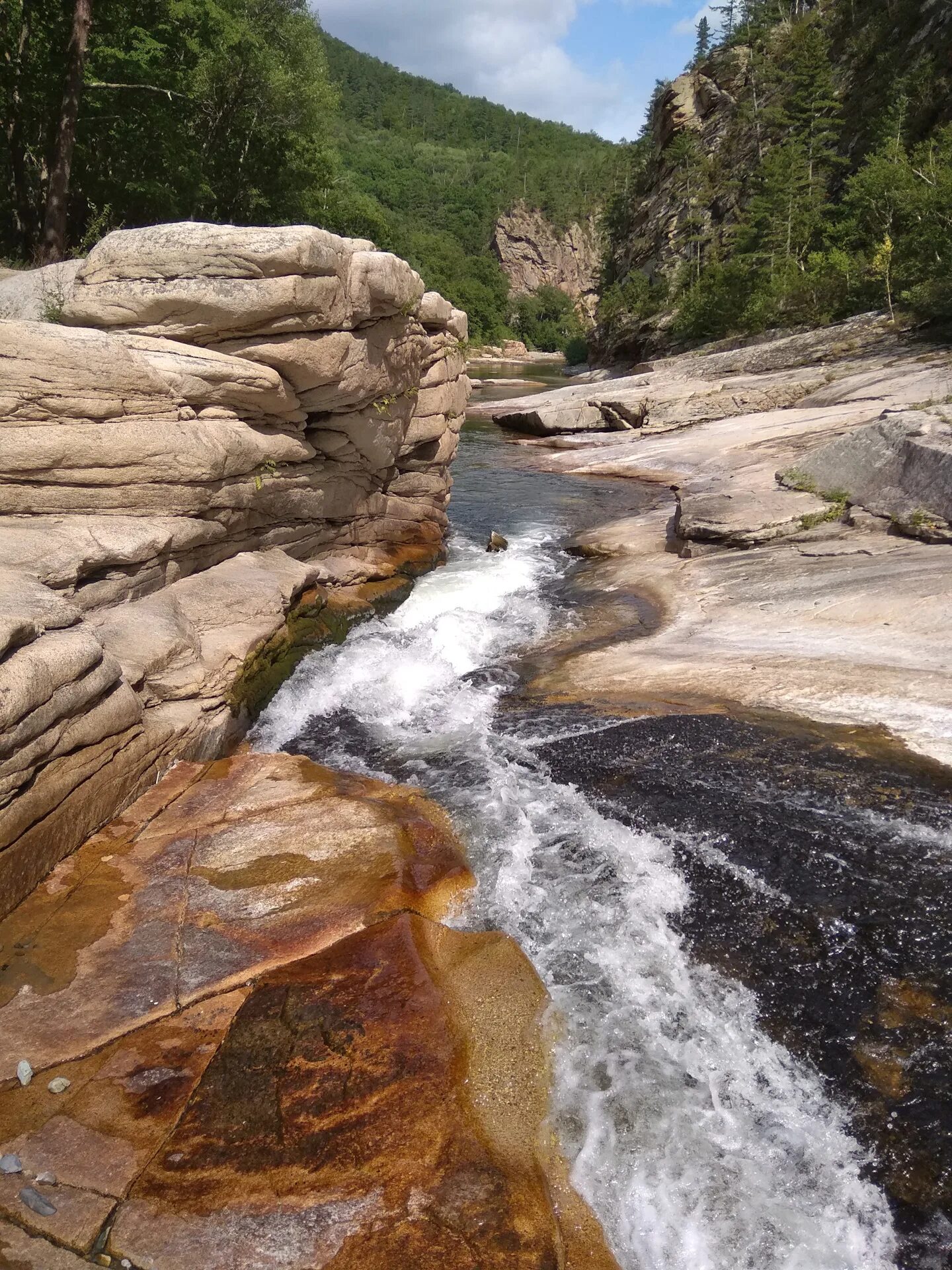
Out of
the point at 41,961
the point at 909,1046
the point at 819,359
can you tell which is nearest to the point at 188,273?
the point at 41,961

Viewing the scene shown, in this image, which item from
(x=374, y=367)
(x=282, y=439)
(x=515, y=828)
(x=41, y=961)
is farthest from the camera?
(x=374, y=367)

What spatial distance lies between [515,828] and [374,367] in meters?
7.76

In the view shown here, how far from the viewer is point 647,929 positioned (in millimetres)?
5258

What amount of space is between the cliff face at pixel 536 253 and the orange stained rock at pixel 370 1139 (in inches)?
4775

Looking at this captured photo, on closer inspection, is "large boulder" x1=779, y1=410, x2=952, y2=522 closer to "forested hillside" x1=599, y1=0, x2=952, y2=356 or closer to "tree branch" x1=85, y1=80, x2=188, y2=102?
"forested hillside" x1=599, y1=0, x2=952, y2=356

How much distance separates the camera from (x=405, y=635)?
1086 cm

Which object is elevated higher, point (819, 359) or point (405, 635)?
point (819, 359)

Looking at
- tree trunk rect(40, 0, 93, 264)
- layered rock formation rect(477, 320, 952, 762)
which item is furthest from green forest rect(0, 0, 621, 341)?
layered rock formation rect(477, 320, 952, 762)

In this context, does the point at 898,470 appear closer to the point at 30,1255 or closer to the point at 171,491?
Answer: the point at 171,491

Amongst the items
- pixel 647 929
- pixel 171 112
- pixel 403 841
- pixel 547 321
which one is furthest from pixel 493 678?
pixel 547 321

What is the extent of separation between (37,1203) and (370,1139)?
1402mm

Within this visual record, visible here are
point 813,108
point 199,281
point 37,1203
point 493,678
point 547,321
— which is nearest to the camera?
point 37,1203

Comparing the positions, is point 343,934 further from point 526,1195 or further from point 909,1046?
point 909,1046

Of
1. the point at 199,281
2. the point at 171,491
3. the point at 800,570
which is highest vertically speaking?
the point at 199,281
